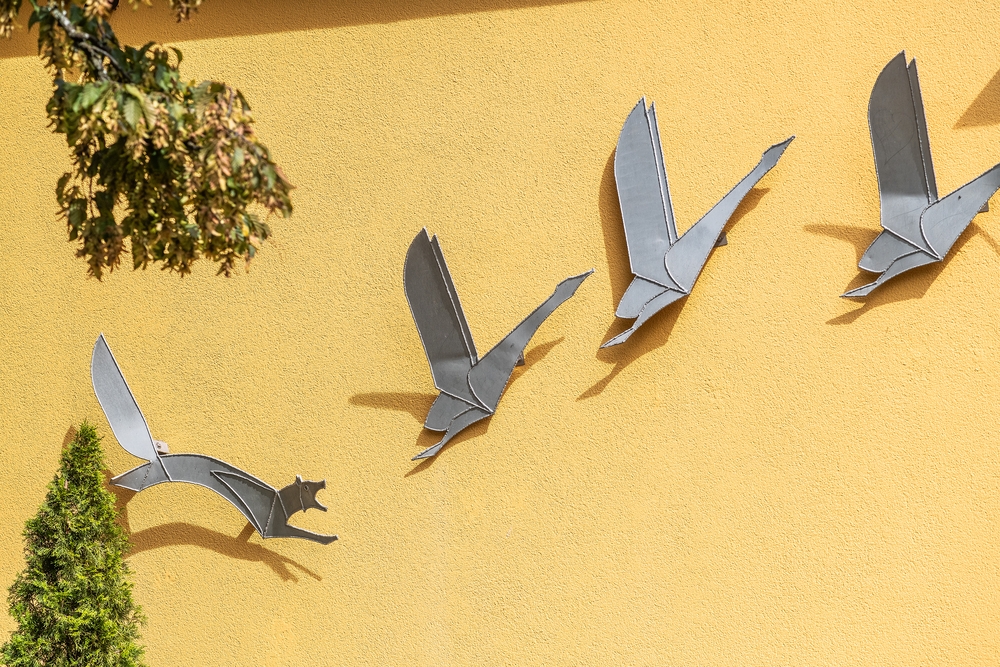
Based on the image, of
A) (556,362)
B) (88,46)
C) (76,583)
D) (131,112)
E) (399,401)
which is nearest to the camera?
(131,112)

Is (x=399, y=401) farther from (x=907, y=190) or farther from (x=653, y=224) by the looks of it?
(x=907, y=190)

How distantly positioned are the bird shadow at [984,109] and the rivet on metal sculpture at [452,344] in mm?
2041

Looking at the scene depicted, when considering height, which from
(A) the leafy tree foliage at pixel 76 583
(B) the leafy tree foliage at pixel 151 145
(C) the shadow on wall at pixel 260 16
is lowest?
(A) the leafy tree foliage at pixel 76 583

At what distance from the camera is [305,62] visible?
5012 mm

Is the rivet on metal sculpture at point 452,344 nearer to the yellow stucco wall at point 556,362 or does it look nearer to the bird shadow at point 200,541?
the yellow stucco wall at point 556,362

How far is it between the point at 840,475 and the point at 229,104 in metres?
3.24

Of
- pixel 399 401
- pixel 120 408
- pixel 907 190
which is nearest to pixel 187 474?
pixel 120 408

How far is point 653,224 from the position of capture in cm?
448

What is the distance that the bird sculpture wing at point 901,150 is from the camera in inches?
168

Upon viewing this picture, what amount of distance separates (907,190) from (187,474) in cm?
398

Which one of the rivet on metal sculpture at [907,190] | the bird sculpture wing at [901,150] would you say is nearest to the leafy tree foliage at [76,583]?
the rivet on metal sculpture at [907,190]

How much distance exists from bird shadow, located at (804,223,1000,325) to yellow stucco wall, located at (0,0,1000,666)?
0.06 feet

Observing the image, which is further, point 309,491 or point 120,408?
point 120,408

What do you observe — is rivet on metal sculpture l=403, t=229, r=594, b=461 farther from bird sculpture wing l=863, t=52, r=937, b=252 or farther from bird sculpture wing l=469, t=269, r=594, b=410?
bird sculpture wing l=863, t=52, r=937, b=252
